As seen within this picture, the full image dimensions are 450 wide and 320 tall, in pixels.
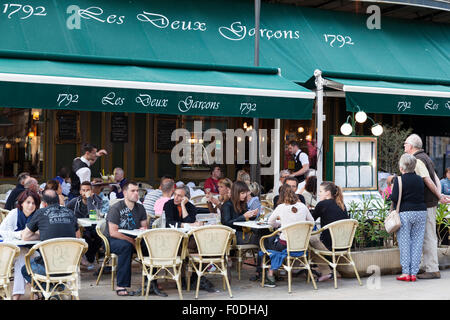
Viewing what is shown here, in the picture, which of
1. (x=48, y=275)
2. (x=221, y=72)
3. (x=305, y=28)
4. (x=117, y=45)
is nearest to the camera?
(x=48, y=275)

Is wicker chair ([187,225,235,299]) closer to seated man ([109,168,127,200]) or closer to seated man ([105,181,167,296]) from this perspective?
seated man ([105,181,167,296])

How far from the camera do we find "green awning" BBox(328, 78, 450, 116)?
→ 9672 millimetres

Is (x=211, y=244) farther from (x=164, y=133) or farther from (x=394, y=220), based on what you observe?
(x=164, y=133)

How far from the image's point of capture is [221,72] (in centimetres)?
998

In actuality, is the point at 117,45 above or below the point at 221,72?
above

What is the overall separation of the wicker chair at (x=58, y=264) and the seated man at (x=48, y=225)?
20 centimetres

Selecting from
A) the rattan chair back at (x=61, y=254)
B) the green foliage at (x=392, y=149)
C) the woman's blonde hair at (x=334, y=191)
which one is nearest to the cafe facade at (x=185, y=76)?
the woman's blonde hair at (x=334, y=191)

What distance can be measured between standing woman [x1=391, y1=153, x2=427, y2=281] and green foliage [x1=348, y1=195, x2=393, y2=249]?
0.58 metres

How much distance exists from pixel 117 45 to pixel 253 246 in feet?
18.2

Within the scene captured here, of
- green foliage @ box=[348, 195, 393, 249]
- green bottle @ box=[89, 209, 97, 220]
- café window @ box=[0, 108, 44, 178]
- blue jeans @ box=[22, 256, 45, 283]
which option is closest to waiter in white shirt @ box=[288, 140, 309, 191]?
green foliage @ box=[348, 195, 393, 249]

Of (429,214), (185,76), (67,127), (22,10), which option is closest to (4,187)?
(67,127)
